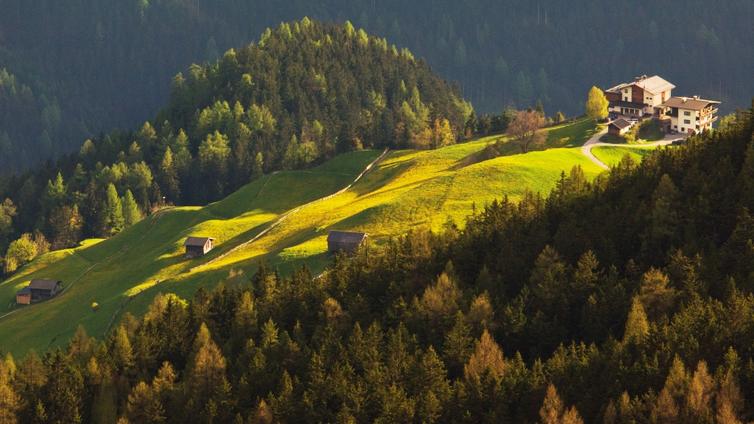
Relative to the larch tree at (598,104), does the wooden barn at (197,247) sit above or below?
below

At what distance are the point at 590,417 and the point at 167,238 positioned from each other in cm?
12390

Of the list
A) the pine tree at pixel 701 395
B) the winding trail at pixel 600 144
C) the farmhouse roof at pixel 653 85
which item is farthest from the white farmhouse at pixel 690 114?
the pine tree at pixel 701 395

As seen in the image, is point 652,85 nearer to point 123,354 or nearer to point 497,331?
point 497,331

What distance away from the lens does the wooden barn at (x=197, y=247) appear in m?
143

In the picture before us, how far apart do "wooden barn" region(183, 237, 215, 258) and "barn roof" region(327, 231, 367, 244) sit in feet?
114

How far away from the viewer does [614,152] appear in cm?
14488

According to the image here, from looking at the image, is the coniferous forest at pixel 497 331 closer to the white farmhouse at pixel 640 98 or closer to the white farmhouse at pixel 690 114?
the white farmhouse at pixel 690 114

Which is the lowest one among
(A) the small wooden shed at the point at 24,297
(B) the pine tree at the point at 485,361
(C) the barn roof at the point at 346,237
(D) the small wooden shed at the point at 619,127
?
(A) the small wooden shed at the point at 24,297

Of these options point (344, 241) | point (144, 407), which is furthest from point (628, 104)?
point (144, 407)

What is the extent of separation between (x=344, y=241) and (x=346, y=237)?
0.83 meters

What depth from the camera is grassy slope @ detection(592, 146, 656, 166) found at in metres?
142

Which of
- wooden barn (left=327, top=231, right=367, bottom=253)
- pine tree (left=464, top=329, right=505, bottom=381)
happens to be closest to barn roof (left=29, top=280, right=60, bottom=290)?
wooden barn (left=327, top=231, right=367, bottom=253)

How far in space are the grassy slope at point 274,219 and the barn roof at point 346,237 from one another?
6.56ft

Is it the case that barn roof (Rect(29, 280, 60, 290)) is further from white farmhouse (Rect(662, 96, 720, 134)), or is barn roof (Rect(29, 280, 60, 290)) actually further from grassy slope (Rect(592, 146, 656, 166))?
white farmhouse (Rect(662, 96, 720, 134))
